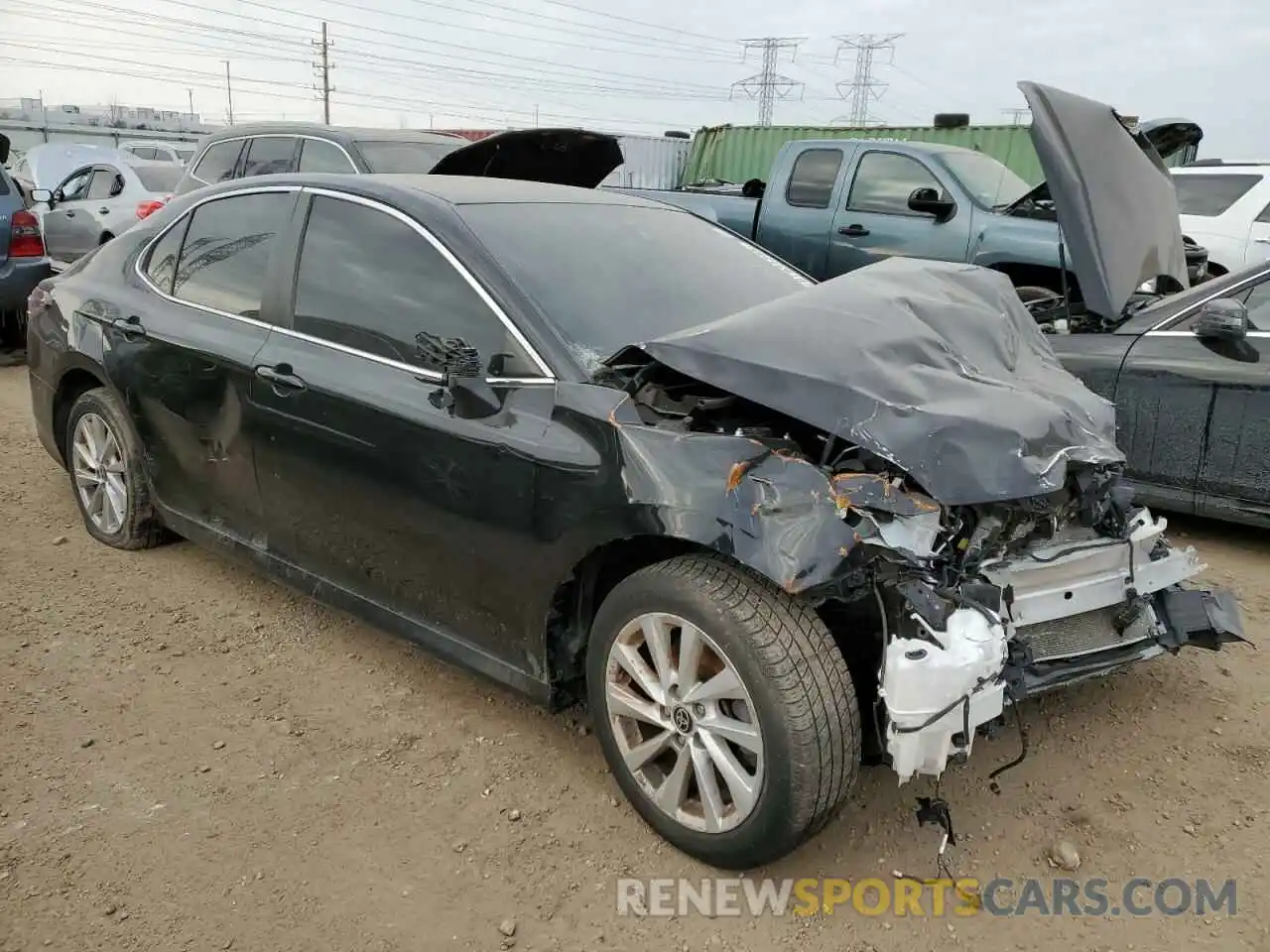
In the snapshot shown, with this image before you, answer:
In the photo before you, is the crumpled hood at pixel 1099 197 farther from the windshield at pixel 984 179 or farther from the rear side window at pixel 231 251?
the rear side window at pixel 231 251

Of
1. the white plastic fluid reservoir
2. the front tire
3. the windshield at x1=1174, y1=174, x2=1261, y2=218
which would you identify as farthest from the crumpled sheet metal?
the windshield at x1=1174, y1=174, x2=1261, y2=218

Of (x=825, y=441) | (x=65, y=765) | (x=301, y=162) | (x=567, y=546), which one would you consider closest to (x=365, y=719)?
(x=65, y=765)

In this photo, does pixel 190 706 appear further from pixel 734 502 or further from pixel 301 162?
pixel 301 162

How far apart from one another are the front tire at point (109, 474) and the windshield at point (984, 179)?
6192 millimetres

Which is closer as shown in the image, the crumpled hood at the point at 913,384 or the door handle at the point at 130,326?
the crumpled hood at the point at 913,384

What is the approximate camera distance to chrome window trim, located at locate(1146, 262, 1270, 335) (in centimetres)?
458

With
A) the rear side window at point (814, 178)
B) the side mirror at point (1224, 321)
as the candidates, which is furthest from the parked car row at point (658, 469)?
the rear side window at point (814, 178)

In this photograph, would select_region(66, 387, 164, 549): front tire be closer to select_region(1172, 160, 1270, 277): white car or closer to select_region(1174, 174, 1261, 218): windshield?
select_region(1172, 160, 1270, 277): white car

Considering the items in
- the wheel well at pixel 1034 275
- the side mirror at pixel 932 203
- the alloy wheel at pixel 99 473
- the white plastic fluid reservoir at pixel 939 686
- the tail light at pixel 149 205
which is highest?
the side mirror at pixel 932 203

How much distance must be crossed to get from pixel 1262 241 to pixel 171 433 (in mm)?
8515

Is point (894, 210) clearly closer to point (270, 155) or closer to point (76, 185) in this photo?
point (270, 155)

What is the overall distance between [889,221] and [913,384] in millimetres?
5815

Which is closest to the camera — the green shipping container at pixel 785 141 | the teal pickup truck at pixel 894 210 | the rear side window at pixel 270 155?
the teal pickup truck at pixel 894 210

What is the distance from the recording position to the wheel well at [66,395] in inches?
171
